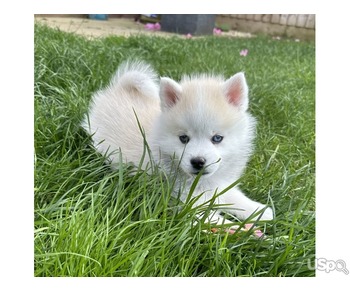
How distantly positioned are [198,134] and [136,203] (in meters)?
0.28

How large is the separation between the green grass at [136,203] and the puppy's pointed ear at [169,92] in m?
0.24

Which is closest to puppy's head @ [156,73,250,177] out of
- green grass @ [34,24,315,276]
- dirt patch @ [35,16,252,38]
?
green grass @ [34,24,315,276]

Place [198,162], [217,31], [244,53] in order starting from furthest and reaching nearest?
[244,53]
[217,31]
[198,162]

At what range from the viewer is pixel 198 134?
1488mm

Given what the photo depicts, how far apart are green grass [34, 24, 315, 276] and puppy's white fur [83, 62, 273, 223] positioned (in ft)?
0.24

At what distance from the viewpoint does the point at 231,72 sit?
9.76 feet

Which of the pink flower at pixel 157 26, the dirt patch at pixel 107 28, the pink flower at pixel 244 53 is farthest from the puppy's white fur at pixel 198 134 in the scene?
the pink flower at pixel 157 26

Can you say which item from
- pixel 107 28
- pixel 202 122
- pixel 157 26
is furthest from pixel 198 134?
pixel 157 26

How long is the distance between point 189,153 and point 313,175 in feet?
2.08

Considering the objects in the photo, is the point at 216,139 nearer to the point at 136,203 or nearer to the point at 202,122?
the point at 202,122

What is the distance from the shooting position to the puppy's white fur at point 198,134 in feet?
4.88

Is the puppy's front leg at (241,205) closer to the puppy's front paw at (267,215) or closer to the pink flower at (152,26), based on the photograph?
the puppy's front paw at (267,215)

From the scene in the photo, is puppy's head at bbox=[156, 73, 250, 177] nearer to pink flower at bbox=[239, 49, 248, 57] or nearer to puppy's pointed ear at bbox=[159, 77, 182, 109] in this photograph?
puppy's pointed ear at bbox=[159, 77, 182, 109]

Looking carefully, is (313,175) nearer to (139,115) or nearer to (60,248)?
(139,115)
